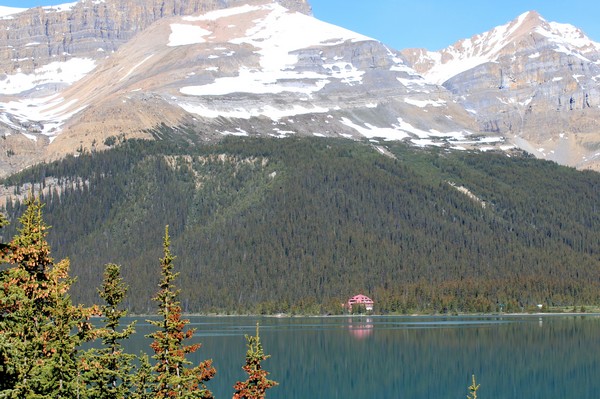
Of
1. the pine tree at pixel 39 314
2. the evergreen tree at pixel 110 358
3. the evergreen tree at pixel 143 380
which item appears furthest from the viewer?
the evergreen tree at pixel 143 380

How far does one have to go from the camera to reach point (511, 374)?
408 feet

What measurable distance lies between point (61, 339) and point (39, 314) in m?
1.81

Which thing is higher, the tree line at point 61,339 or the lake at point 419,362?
the tree line at point 61,339

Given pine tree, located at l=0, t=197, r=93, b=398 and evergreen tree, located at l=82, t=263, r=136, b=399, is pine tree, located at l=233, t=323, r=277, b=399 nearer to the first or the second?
evergreen tree, located at l=82, t=263, r=136, b=399

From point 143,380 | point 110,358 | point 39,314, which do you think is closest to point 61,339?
point 39,314

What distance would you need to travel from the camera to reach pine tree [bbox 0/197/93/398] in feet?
103

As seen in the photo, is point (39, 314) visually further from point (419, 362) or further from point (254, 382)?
point (419, 362)

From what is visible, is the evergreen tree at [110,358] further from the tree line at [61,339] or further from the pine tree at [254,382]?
the pine tree at [254,382]

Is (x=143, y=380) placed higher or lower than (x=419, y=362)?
higher

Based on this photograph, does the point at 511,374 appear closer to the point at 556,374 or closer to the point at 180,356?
the point at 556,374

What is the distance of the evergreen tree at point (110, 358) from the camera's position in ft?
119

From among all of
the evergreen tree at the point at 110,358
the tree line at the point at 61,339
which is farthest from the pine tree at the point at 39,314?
the evergreen tree at the point at 110,358

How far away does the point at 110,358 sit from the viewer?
38594mm

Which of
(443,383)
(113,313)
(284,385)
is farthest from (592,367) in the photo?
A: (113,313)
